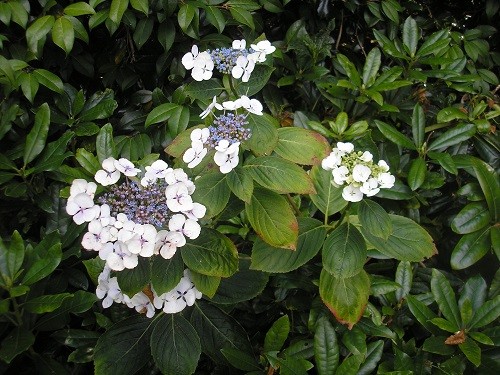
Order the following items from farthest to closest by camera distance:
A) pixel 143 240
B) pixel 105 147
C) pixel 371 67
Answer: pixel 371 67
pixel 105 147
pixel 143 240

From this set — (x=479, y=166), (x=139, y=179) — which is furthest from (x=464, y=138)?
(x=139, y=179)

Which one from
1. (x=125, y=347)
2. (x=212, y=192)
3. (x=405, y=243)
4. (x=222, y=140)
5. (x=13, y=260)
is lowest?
(x=125, y=347)

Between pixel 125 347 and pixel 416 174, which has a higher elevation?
pixel 416 174

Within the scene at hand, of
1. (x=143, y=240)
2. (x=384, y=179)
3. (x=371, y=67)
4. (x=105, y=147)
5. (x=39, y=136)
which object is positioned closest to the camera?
(x=143, y=240)

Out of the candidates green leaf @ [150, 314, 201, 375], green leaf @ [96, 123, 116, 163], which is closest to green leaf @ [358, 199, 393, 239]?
green leaf @ [150, 314, 201, 375]

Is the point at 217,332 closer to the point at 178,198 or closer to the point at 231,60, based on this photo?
the point at 178,198

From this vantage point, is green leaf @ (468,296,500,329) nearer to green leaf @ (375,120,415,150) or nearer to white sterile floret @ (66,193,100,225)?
green leaf @ (375,120,415,150)

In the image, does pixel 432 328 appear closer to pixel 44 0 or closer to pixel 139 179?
pixel 139 179

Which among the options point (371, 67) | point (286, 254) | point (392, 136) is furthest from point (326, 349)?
point (371, 67)
